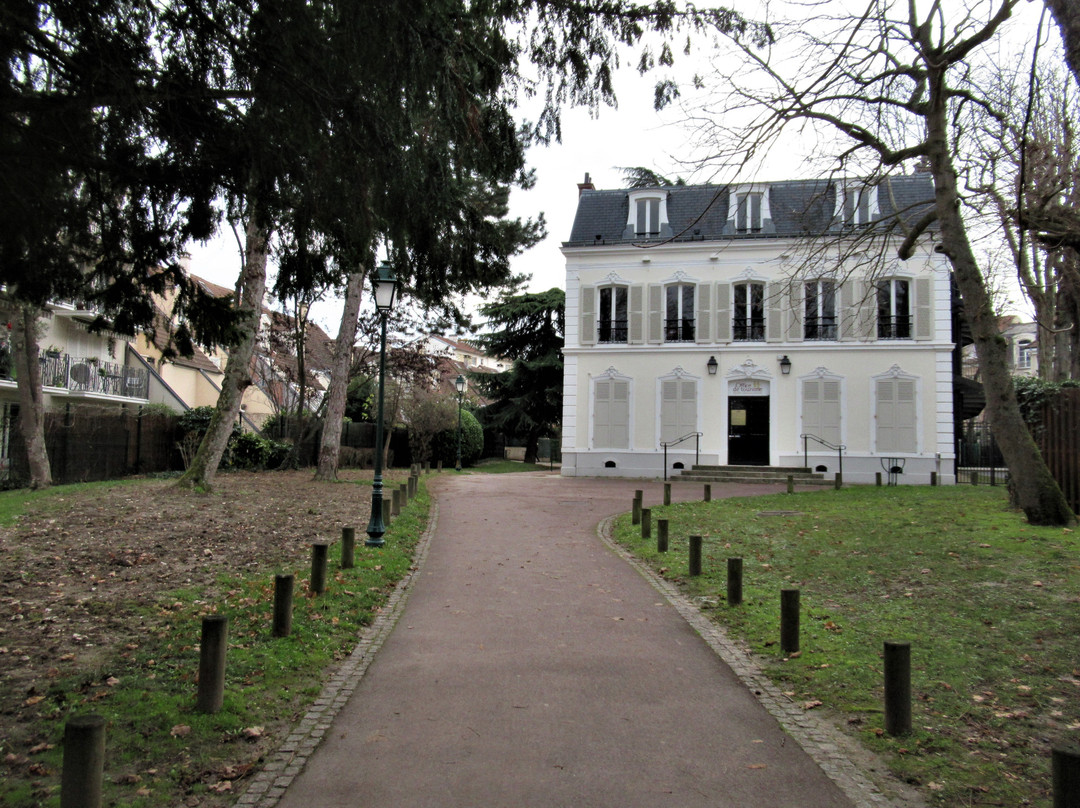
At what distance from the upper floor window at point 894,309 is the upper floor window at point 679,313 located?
19.7ft

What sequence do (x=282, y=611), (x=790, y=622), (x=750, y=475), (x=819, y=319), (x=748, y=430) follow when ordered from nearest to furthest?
(x=790, y=622)
(x=282, y=611)
(x=750, y=475)
(x=819, y=319)
(x=748, y=430)

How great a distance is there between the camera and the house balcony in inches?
898

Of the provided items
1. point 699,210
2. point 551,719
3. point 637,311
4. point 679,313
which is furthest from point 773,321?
point 551,719

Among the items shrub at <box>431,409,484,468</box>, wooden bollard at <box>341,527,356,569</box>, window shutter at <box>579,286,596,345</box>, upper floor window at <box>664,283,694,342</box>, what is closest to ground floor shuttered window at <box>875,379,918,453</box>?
upper floor window at <box>664,283,694,342</box>

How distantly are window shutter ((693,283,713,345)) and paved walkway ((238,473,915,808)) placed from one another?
18.7m

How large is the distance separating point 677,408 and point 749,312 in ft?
13.0

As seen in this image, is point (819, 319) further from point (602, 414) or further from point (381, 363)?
point (381, 363)

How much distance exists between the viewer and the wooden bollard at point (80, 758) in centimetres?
310

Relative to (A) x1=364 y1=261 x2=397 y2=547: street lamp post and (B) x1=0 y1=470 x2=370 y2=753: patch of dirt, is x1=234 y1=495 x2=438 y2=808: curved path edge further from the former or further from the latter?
(A) x1=364 y1=261 x2=397 y2=547: street lamp post

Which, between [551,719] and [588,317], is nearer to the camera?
[551,719]

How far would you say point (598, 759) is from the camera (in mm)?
4250

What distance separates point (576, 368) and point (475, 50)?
20.9 meters

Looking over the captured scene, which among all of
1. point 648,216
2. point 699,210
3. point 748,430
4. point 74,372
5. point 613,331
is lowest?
point 748,430

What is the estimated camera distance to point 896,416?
82.1 feet
